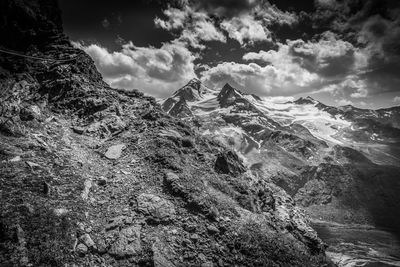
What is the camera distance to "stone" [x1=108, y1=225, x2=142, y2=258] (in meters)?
16.2

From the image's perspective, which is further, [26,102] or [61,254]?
[26,102]

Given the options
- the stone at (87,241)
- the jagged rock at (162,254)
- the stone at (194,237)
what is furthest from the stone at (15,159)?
the stone at (194,237)

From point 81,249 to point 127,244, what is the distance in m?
2.90

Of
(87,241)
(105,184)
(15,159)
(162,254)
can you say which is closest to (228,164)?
(105,184)

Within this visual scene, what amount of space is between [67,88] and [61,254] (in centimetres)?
2362

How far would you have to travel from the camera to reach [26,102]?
26.0 m

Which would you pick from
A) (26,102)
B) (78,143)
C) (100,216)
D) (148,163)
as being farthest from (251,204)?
(26,102)

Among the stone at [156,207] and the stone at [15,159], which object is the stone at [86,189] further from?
the stone at [15,159]

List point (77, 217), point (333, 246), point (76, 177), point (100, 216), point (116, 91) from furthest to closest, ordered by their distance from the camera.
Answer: point (333, 246) → point (116, 91) → point (76, 177) → point (100, 216) → point (77, 217)

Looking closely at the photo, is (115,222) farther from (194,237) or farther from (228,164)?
(228,164)

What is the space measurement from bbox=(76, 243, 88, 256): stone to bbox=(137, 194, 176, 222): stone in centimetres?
512

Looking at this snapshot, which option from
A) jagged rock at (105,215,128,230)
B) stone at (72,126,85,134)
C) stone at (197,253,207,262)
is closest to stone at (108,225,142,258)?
jagged rock at (105,215,128,230)

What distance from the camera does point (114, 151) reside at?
86.4 feet

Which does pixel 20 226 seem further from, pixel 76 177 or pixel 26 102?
pixel 26 102
